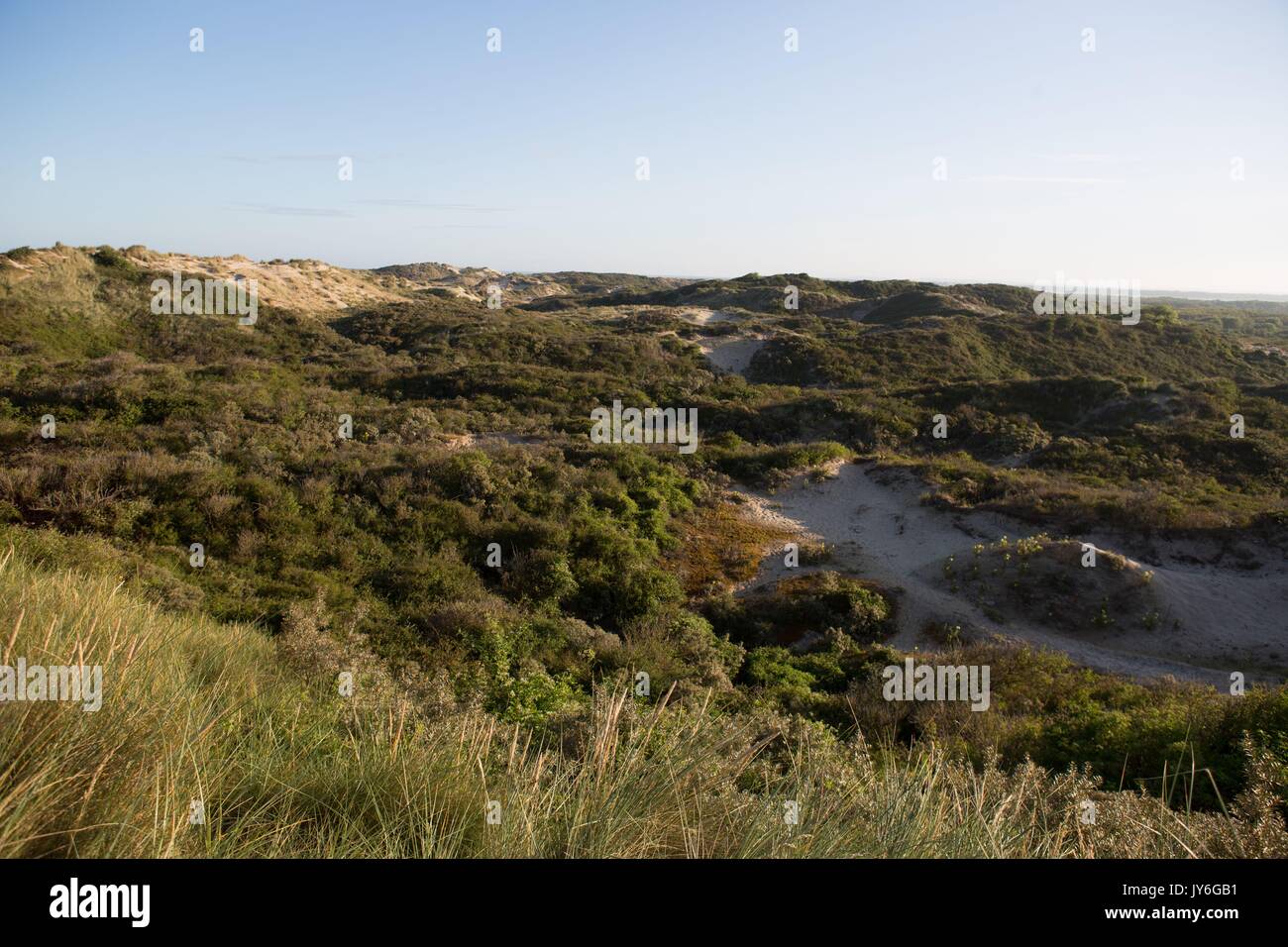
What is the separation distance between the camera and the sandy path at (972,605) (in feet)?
35.8

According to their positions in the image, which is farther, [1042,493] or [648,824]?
[1042,493]

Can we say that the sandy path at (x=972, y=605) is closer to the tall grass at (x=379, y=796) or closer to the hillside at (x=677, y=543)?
the hillside at (x=677, y=543)

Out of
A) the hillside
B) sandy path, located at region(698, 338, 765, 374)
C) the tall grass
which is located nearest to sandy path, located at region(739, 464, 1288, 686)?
the hillside

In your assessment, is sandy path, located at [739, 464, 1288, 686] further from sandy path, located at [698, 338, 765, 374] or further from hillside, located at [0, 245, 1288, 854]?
sandy path, located at [698, 338, 765, 374]

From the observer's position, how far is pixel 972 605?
41.8ft

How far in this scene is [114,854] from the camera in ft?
5.69

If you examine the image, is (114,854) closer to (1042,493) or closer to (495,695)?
(495,695)

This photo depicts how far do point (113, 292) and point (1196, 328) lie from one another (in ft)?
225

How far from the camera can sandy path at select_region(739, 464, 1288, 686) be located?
1091 centimetres

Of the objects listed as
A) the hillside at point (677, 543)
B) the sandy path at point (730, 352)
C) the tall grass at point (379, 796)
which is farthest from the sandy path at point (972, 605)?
the sandy path at point (730, 352)

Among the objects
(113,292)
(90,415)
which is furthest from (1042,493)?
(113,292)

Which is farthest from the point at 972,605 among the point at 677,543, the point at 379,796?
the point at 379,796

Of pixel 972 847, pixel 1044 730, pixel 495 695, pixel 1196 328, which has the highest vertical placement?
pixel 1196 328
